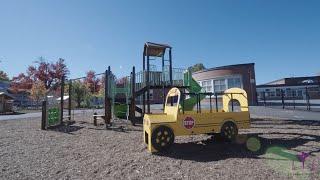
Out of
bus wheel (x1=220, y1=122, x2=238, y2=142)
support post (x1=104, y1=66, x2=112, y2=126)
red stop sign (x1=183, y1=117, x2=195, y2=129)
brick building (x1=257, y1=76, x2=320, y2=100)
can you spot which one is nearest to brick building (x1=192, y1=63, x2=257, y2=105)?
brick building (x1=257, y1=76, x2=320, y2=100)

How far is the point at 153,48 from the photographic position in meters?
17.9

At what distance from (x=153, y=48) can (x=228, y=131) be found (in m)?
9.73

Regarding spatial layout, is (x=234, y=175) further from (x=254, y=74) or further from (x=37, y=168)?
(x=254, y=74)

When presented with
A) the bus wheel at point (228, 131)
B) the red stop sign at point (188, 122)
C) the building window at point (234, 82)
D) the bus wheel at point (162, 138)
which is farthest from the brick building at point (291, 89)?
the bus wheel at point (162, 138)

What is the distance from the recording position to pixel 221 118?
925 centimetres

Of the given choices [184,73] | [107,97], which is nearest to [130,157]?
[107,97]

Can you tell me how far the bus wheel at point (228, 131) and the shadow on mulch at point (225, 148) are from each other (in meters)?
0.24

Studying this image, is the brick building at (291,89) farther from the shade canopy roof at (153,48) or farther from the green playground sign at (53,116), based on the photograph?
the green playground sign at (53,116)

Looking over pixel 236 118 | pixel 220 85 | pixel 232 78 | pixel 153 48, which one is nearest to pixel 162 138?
pixel 236 118

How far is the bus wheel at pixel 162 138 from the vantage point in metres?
8.16

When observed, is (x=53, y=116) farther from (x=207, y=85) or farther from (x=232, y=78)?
(x=207, y=85)

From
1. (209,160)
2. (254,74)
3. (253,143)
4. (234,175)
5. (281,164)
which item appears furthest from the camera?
(254,74)

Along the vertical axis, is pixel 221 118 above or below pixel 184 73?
below

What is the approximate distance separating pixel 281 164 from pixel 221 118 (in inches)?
121
